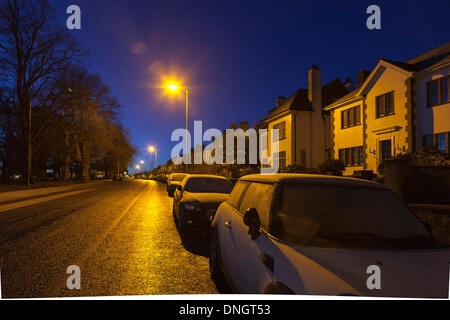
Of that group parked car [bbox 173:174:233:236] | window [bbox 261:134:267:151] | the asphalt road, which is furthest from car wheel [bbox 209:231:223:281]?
window [bbox 261:134:267:151]

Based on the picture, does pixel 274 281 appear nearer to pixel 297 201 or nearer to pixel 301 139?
pixel 297 201

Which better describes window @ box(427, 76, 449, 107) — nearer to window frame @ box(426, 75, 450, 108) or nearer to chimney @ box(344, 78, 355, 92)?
window frame @ box(426, 75, 450, 108)

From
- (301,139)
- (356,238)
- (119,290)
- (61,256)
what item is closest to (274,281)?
(356,238)

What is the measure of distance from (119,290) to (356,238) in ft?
9.77

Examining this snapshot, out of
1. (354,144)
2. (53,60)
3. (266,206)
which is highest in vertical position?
(53,60)

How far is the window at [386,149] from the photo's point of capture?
1885 centimetres

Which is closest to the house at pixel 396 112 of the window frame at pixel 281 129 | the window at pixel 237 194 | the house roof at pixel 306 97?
the house roof at pixel 306 97

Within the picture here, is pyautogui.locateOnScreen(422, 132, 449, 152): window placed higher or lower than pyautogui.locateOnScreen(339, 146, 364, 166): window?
higher

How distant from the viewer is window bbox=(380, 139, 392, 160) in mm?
18852

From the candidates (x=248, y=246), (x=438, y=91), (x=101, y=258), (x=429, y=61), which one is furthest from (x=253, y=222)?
(x=429, y=61)

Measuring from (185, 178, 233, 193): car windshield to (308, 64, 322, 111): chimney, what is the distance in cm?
2214

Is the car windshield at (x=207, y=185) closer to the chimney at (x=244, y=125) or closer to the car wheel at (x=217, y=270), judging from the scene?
the car wheel at (x=217, y=270)

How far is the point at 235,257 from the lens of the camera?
327cm

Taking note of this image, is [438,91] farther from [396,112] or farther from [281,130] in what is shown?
[281,130]
